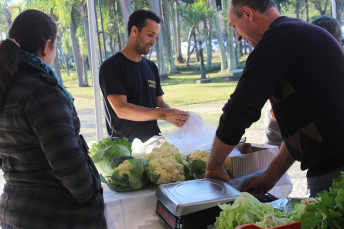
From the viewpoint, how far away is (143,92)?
309 centimetres

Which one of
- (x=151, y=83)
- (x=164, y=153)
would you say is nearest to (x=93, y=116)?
(x=151, y=83)

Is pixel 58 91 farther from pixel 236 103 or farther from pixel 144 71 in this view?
pixel 144 71

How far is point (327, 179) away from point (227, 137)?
0.50 meters

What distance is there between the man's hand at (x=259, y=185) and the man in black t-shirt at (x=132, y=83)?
117 centimetres

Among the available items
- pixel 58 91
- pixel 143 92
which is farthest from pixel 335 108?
pixel 143 92

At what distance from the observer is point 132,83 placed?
3010 mm

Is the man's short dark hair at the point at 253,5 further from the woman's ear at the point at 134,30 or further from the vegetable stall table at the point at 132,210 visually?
the woman's ear at the point at 134,30

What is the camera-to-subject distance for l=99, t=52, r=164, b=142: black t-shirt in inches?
115

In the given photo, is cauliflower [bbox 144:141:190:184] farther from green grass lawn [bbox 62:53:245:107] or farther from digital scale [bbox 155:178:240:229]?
green grass lawn [bbox 62:53:245:107]

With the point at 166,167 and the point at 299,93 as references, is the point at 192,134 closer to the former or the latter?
the point at 166,167

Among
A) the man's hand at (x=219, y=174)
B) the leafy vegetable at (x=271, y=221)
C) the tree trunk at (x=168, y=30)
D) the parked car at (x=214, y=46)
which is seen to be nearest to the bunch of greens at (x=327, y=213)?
the leafy vegetable at (x=271, y=221)

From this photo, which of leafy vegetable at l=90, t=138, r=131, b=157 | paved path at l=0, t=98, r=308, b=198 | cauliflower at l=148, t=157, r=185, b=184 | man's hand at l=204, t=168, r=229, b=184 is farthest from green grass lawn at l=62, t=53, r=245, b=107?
man's hand at l=204, t=168, r=229, b=184

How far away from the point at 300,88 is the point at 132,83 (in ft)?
5.48

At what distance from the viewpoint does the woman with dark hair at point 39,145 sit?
4.95 ft
